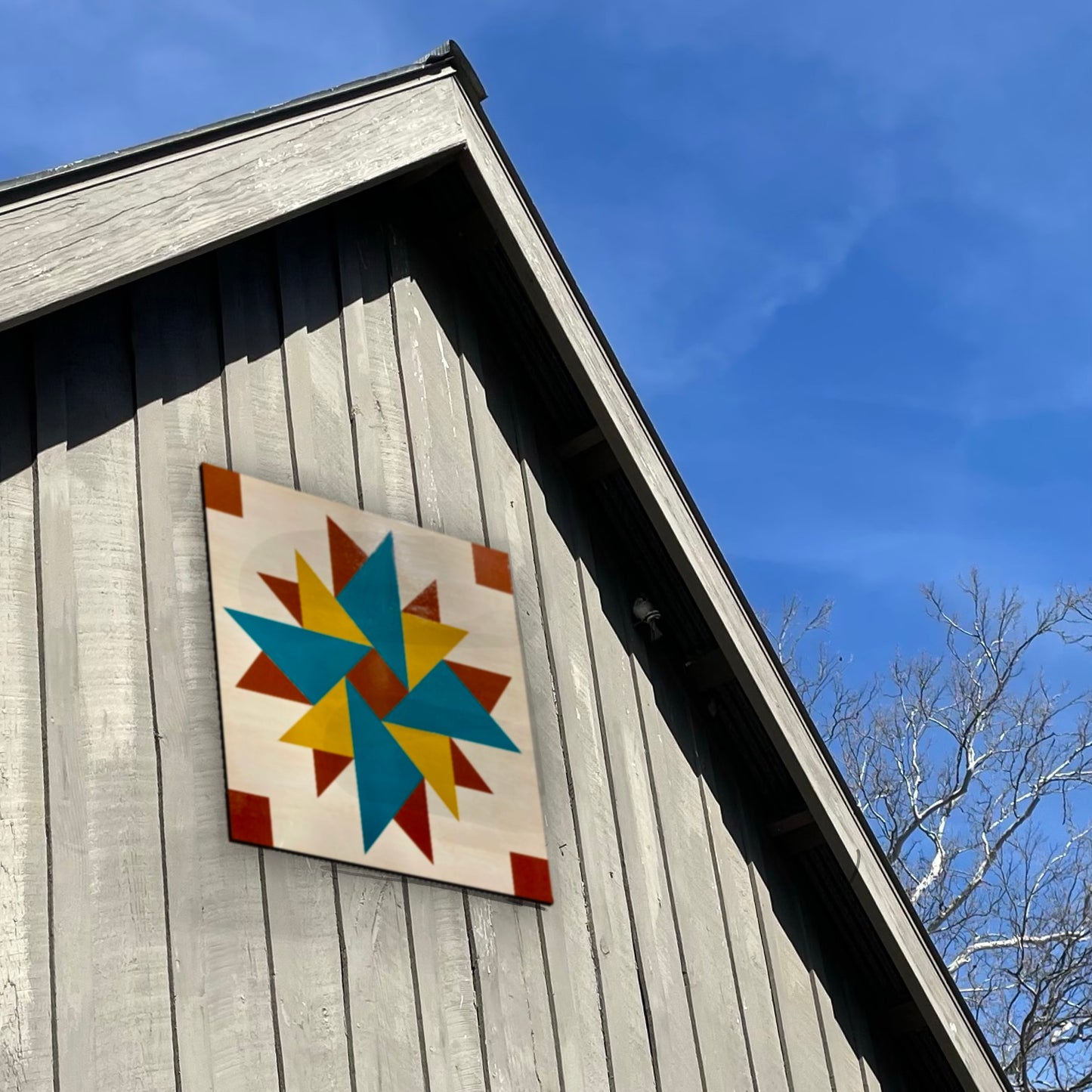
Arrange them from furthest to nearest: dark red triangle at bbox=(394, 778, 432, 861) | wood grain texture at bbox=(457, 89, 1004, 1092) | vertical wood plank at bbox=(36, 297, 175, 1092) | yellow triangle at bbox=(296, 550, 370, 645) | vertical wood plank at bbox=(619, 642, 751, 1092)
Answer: wood grain texture at bbox=(457, 89, 1004, 1092)
vertical wood plank at bbox=(619, 642, 751, 1092)
yellow triangle at bbox=(296, 550, 370, 645)
dark red triangle at bbox=(394, 778, 432, 861)
vertical wood plank at bbox=(36, 297, 175, 1092)

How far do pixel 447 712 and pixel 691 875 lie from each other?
100cm

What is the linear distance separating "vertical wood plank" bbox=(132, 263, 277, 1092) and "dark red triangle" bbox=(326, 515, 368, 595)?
393 mm

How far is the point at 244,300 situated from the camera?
495 centimetres

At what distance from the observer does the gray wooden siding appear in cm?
377

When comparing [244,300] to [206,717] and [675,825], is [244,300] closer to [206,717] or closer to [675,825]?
[206,717]

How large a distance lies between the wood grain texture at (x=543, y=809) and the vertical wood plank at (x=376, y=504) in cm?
30

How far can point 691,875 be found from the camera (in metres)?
5.23

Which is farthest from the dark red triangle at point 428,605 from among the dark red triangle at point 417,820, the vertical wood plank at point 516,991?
the dark red triangle at point 417,820

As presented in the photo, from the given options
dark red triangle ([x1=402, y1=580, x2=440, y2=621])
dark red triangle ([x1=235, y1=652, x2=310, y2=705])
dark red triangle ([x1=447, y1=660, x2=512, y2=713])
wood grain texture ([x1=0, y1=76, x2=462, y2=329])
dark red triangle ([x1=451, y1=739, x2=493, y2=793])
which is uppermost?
wood grain texture ([x1=0, y1=76, x2=462, y2=329])

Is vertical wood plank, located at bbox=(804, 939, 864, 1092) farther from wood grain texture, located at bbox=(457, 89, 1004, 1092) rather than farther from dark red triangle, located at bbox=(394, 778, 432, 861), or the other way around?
dark red triangle, located at bbox=(394, 778, 432, 861)

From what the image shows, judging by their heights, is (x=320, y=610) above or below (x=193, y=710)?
above

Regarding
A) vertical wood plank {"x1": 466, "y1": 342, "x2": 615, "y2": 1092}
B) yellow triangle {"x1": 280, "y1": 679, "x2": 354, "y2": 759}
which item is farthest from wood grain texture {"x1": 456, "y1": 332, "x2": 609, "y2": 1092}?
yellow triangle {"x1": 280, "y1": 679, "x2": 354, "y2": 759}

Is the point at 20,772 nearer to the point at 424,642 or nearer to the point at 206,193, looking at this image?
the point at 424,642

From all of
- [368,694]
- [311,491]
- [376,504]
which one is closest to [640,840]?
[368,694]
